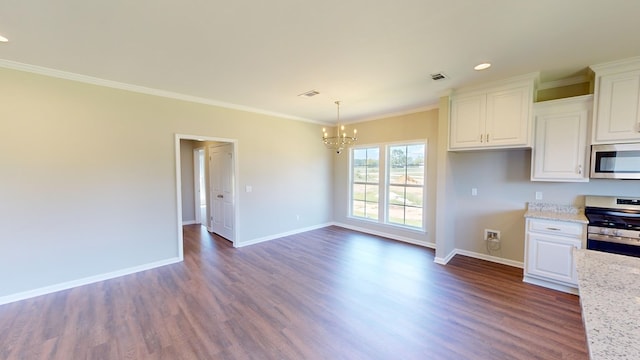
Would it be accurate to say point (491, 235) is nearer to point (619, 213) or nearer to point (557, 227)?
point (557, 227)

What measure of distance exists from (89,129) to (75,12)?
6.22ft

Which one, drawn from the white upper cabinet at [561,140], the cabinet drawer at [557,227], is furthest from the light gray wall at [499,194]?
the cabinet drawer at [557,227]

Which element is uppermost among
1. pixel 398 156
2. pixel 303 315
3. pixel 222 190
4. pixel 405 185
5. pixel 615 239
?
pixel 398 156

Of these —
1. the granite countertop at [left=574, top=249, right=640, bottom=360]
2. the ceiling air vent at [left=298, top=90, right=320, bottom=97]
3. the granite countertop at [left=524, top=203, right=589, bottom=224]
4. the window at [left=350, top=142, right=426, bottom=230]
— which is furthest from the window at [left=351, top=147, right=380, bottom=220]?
the granite countertop at [left=574, top=249, right=640, bottom=360]

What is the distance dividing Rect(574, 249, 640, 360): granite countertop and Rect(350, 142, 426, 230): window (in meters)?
3.62

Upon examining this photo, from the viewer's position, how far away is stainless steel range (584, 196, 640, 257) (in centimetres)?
270

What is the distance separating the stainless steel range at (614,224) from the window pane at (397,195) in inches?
106

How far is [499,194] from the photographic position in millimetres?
3994

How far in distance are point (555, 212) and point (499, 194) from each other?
69 centimetres

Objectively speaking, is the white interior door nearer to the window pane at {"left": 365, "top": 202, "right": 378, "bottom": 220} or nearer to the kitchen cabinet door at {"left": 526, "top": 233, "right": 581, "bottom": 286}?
the window pane at {"left": 365, "top": 202, "right": 378, "bottom": 220}

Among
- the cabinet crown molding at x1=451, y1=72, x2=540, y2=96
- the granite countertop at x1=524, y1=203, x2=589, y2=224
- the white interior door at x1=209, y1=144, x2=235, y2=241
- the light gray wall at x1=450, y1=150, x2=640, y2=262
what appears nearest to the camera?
the granite countertop at x1=524, y1=203, x2=589, y2=224

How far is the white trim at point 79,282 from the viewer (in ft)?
9.60

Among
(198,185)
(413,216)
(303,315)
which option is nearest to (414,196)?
(413,216)

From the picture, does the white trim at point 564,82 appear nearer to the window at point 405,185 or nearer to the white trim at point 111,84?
the window at point 405,185
